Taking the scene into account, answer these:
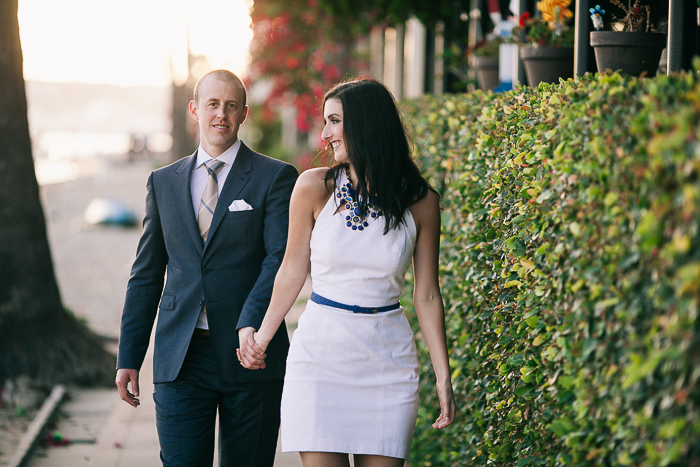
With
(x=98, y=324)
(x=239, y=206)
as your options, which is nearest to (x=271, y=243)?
(x=239, y=206)

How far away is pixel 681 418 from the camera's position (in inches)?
63.9

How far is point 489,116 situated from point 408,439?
61.4 inches

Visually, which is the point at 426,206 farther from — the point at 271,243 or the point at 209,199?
the point at 209,199

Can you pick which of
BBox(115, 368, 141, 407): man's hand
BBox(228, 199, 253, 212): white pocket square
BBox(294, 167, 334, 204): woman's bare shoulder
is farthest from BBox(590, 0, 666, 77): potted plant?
BBox(115, 368, 141, 407): man's hand

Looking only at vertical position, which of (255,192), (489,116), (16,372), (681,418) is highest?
(489,116)

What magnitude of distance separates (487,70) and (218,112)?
395cm

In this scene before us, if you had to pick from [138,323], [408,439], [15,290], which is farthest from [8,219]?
[408,439]

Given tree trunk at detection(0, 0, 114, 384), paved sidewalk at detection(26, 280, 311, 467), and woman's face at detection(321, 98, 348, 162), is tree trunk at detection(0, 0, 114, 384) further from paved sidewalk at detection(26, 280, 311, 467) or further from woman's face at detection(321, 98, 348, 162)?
woman's face at detection(321, 98, 348, 162)

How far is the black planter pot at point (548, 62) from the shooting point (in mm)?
4621

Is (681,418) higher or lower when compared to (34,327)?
higher

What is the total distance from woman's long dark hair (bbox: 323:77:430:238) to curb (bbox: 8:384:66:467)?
3496mm

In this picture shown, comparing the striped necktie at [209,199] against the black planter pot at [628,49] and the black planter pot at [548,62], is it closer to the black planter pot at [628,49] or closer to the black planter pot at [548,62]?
the black planter pot at [628,49]

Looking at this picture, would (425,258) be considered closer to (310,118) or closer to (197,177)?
(197,177)

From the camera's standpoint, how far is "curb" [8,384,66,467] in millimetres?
5116
